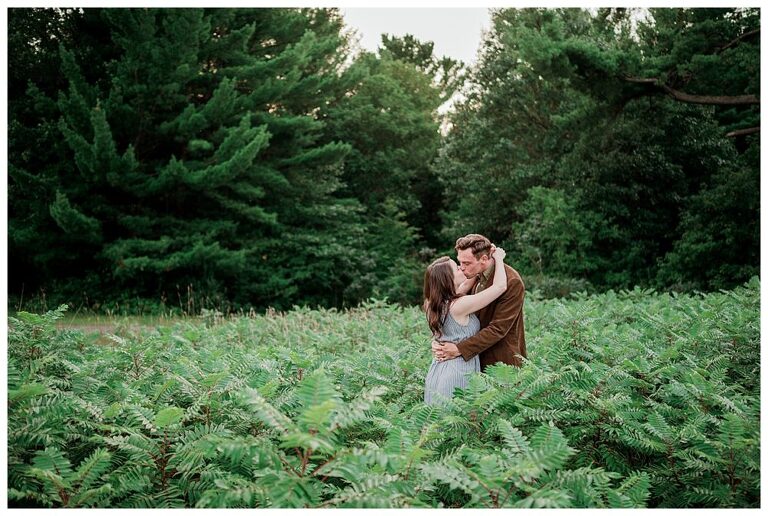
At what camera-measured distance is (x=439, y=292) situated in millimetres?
3965

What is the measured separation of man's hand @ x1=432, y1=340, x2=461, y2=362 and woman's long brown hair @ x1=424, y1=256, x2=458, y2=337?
0.33 ft

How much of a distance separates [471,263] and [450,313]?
47cm

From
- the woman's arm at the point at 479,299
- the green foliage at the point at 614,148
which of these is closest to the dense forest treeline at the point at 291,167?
the green foliage at the point at 614,148

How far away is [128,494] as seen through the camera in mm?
2441

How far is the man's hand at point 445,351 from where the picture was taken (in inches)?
156

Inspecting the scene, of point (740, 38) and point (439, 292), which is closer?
point (439, 292)

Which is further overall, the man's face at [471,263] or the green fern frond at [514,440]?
the man's face at [471,263]

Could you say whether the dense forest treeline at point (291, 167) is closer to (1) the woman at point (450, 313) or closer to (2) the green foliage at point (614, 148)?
(2) the green foliage at point (614, 148)

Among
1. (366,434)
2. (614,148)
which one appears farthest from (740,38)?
(366,434)

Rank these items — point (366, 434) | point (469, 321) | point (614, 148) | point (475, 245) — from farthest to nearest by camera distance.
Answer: point (614, 148) → point (475, 245) → point (469, 321) → point (366, 434)

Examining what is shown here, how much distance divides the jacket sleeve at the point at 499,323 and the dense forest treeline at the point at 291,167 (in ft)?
41.1

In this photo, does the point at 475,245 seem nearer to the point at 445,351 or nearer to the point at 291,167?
the point at 445,351

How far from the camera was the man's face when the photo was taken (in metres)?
4.24

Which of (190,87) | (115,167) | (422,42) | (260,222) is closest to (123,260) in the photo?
(115,167)
